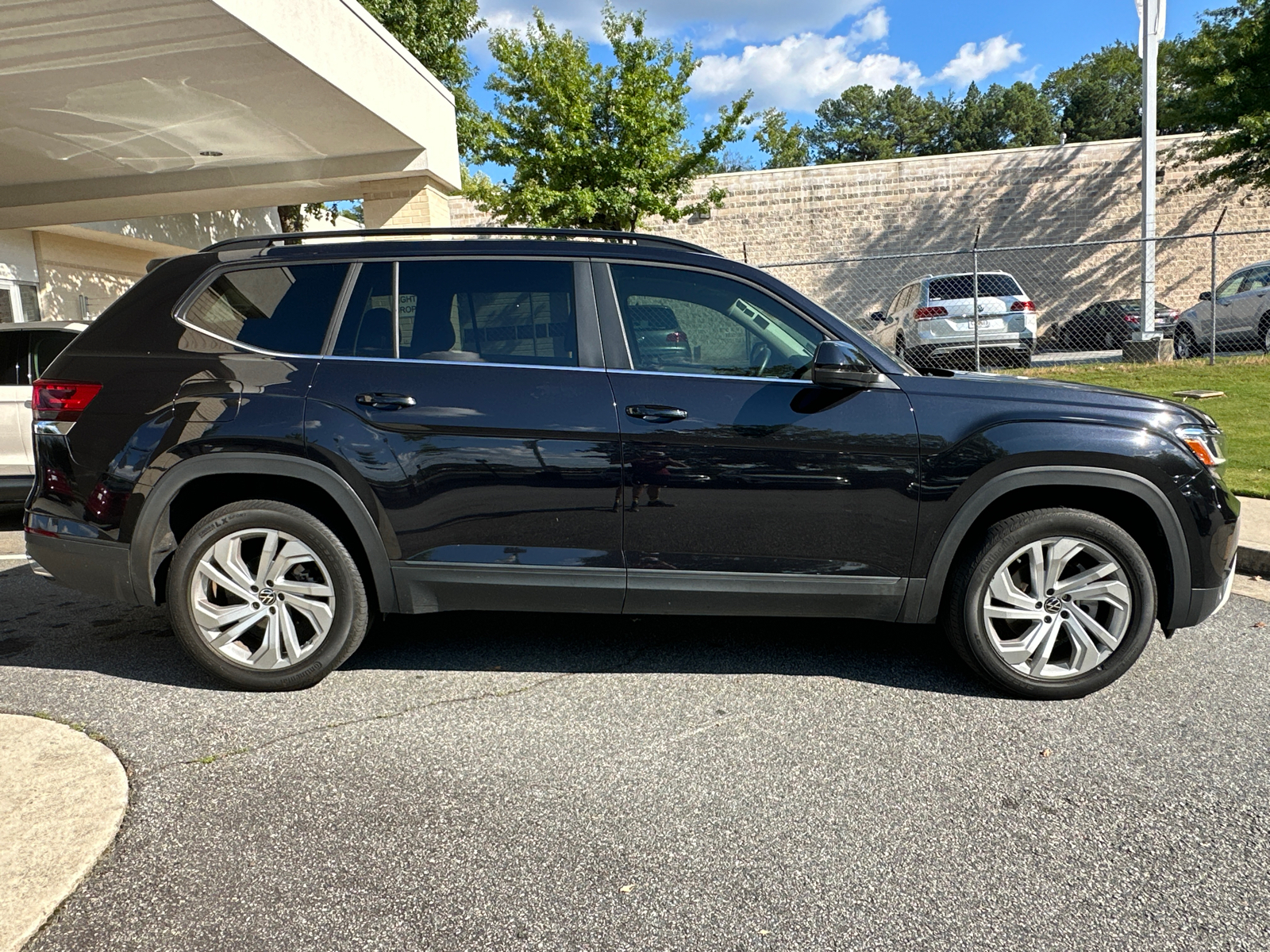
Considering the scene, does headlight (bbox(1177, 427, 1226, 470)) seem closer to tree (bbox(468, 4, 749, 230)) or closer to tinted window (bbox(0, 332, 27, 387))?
tinted window (bbox(0, 332, 27, 387))

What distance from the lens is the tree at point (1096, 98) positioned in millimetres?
72438

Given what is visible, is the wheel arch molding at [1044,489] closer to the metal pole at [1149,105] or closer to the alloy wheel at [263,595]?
the alloy wheel at [263,595]

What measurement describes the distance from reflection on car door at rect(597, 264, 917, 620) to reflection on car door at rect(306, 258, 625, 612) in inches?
5.7

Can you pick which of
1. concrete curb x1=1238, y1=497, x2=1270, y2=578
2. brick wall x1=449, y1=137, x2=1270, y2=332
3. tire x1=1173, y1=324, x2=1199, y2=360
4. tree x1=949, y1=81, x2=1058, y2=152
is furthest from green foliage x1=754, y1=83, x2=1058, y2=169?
concrete curb x1=1238, y1=497, x2=1270, y2=578

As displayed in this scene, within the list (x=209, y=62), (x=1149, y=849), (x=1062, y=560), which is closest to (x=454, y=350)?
(x=1062, y=560)

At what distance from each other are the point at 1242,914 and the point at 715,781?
4.89 ft

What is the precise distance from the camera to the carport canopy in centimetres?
770

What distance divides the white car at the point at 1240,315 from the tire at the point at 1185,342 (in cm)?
1

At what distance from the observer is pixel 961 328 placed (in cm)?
1359

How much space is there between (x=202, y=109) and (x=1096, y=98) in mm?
82118

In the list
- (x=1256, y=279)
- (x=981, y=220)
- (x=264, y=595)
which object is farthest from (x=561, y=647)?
(x=981, y=220)

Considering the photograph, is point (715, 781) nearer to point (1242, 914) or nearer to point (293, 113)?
point (1242, 914)

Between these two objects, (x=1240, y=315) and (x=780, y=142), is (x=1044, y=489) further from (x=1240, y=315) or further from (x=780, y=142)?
(x=780, y=142)

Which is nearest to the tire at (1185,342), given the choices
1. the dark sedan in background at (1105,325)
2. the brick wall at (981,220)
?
the dark sedan in background at (1105,325)
